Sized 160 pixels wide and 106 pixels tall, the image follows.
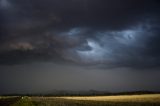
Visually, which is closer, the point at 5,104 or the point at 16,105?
the point at 16,105

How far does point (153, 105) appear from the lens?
7331cm

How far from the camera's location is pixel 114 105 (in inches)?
2879

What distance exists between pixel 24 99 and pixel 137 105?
29.3 m

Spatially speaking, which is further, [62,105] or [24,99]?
[24,99]

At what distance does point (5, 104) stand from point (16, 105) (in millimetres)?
7052

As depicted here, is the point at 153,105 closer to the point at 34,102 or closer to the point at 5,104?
the point at 34,102

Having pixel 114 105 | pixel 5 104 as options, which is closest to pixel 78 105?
pixel 114 105

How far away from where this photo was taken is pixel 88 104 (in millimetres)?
74688

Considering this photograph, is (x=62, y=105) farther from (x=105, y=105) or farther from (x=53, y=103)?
(x=105, y=105)

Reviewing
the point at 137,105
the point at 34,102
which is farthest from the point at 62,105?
the point at 137,105

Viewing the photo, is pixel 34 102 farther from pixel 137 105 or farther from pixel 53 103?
pixel 137 105

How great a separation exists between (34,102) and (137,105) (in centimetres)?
2602

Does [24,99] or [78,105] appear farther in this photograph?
[24,99]

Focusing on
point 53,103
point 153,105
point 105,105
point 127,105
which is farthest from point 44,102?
point 153,105
